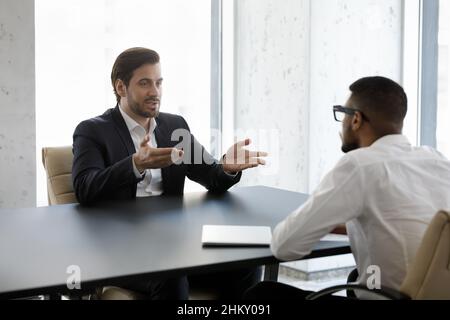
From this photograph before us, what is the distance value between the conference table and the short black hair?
42cm

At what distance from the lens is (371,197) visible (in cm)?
166

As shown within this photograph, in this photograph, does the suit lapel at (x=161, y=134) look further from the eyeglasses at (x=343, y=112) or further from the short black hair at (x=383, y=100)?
the short black hair at (x=383, y=100)

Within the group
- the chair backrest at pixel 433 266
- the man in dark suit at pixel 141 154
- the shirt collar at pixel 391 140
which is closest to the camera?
the chair backrest at pixel 433 266

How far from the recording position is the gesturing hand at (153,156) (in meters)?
2.38

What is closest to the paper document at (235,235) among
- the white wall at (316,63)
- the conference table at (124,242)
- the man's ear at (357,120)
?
the conference table at (124,242)

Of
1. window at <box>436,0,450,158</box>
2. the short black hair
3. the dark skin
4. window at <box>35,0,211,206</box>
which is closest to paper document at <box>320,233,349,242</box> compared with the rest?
the dark skin

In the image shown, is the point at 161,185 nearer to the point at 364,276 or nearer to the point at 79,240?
the point at 79,240

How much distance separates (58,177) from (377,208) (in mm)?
1638

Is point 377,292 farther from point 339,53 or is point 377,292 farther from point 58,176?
point 339,53

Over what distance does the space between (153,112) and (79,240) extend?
118 centimetres

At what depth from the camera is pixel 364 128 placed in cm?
183

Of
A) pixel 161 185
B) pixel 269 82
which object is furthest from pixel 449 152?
pixel 161 185

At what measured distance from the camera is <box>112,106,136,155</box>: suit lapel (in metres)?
2.82

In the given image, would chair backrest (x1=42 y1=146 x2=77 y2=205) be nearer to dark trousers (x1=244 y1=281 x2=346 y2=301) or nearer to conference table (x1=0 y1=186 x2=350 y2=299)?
conference table (x1=0 y1=186 x2=350 y2=299)
